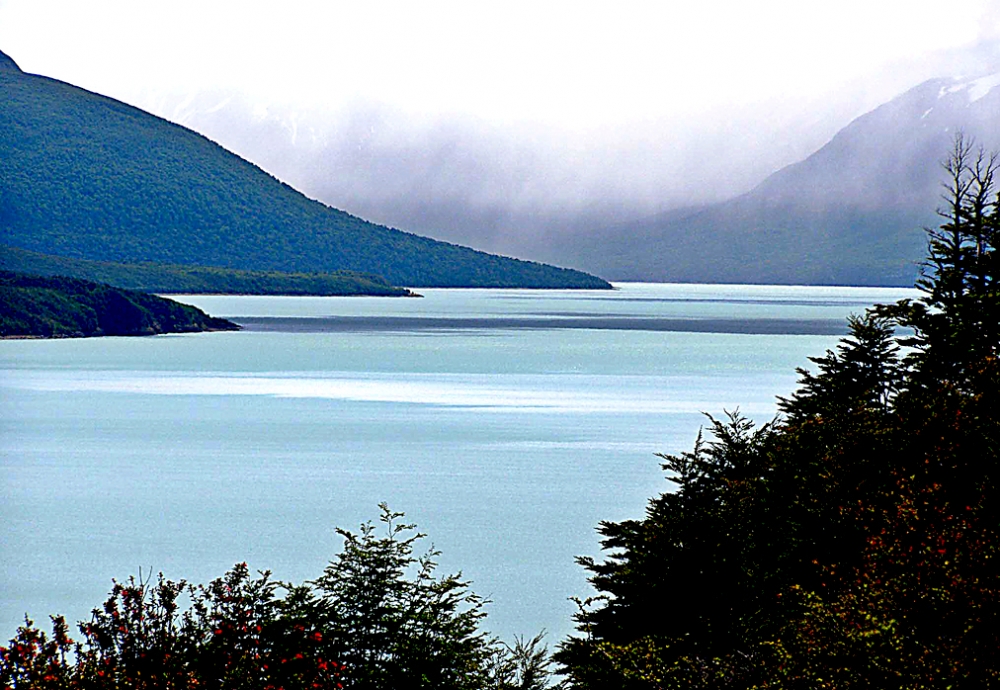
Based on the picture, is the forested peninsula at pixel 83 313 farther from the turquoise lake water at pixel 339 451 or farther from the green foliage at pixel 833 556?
the green foliage at pixel 833 556

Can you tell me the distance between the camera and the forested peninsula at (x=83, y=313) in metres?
122

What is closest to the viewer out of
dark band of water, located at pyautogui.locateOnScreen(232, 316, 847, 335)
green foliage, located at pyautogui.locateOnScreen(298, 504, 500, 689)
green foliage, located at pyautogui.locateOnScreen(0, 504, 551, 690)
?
green foliage, located at pyautogui.locateOnScreen(0, 504, 551, 690)

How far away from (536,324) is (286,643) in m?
118

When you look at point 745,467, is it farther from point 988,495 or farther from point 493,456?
point 493,456

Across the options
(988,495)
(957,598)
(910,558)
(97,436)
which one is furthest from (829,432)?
(97,436)

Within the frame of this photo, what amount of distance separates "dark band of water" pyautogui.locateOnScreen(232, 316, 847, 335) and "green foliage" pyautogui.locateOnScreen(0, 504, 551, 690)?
98.4 m

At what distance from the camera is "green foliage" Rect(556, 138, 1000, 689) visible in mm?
10273

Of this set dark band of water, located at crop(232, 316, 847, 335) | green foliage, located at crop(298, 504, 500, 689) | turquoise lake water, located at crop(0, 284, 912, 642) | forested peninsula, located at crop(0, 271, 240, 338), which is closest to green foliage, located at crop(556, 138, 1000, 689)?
green foliage, located at crop(298, 504, 500, 689)

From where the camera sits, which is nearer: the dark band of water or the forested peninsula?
the dark band of water

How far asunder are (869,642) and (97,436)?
146 ft

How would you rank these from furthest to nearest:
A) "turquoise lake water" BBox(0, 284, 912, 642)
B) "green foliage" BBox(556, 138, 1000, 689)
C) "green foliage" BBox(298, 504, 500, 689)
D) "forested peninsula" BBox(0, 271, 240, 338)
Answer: "forested peninsula" BBox(0, 271, 240, 338) → "turquoise lake water" BBox(0, 284, 912, 642) → "green foliage" BBox(298, 504, 500, 689) → "green foliage" BBox(556, 138, 1000, 689)

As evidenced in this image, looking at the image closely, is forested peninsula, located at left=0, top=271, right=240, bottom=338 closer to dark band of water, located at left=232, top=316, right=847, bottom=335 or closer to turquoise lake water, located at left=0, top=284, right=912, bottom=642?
dark band of water, located at left=232, top=316, right=847, bottom=335

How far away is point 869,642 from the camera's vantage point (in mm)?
10055

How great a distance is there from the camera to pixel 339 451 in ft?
148
